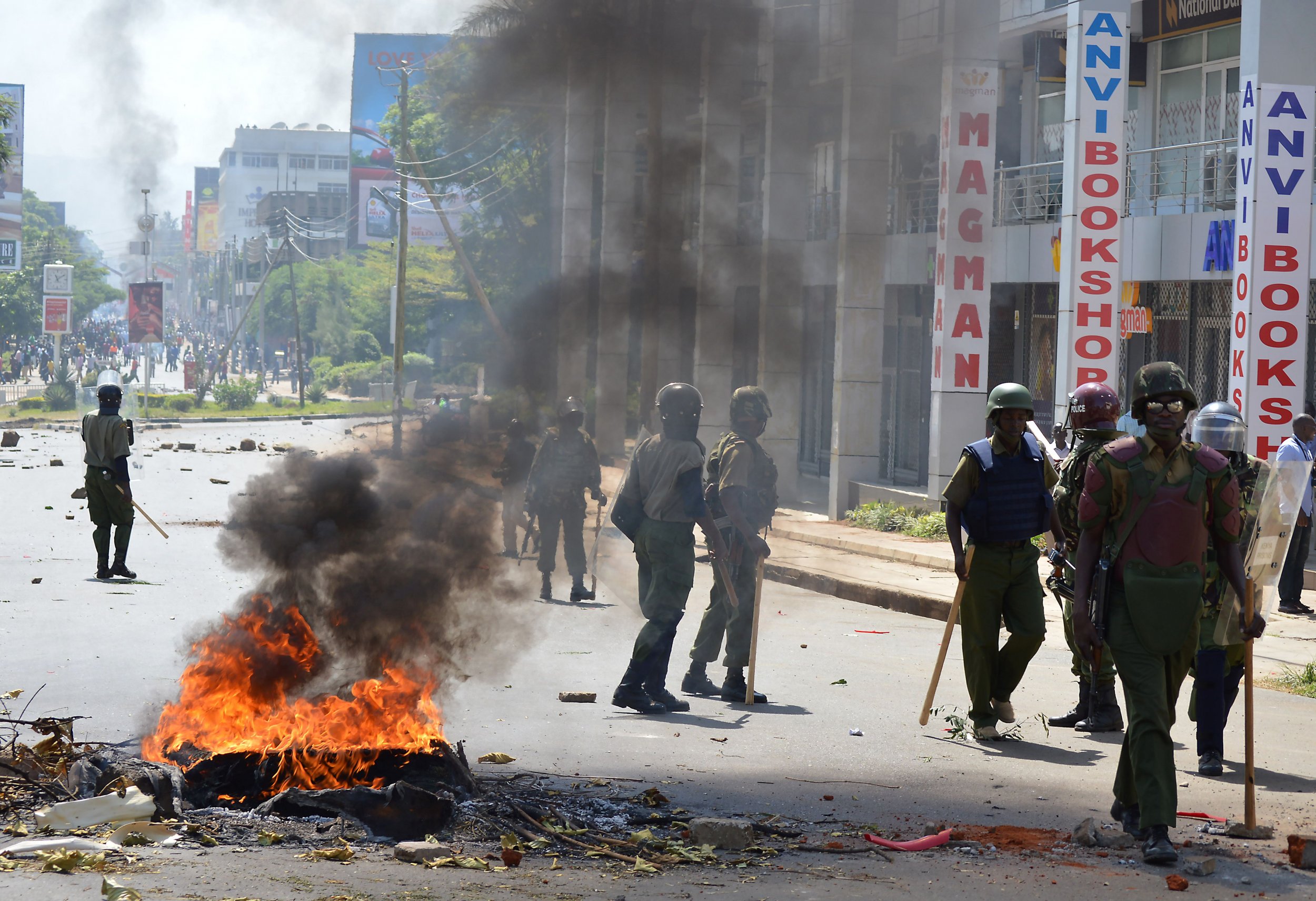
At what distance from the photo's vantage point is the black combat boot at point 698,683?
8680mm

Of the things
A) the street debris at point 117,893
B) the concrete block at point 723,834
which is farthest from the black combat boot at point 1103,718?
the street debris at point 117,893

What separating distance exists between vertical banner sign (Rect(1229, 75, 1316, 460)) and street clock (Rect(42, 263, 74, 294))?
45.8 metres

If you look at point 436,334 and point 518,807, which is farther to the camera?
point 436,334

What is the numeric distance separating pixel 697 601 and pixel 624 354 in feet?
8.97

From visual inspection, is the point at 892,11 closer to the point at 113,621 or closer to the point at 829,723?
the point at 829,723

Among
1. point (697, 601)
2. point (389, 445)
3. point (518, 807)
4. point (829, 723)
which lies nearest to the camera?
point (518, 807)

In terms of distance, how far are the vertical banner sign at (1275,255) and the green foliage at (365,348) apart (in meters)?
56.3

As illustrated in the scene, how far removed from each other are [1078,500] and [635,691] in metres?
2.55

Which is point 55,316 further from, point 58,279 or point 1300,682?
point 1300,682

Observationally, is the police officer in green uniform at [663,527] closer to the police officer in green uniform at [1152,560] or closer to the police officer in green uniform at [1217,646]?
the police officer in green uniform at [1217,646]

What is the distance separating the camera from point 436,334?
43.2 meters

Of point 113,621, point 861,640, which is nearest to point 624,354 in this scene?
point 861,640

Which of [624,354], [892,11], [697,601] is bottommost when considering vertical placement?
[697,601]

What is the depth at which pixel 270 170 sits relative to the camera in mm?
92438
